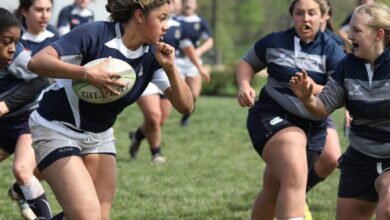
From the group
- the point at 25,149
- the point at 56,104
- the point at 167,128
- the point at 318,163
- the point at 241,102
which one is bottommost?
the point at 167,128

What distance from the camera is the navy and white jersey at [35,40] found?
6.24 meters

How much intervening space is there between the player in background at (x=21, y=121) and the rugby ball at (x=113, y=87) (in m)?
1.30

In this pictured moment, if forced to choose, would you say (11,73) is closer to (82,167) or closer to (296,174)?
(82,167)

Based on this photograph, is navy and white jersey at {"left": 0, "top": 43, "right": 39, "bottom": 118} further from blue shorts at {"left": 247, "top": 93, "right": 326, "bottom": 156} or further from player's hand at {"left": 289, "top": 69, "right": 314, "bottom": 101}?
player's hand at {"left": 289, "top": 69, "right": 314, "bottom": 101}

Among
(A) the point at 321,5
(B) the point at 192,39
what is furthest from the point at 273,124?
(B) the point at 192,39

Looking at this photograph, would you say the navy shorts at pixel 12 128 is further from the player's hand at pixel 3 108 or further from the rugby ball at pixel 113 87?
the rugby ball at pixel 113 87

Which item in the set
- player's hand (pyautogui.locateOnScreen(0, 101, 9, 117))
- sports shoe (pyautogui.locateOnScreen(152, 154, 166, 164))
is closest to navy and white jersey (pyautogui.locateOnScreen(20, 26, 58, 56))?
player's hand (pyautogui.locateOnScreen(0, 101, 9, 117))

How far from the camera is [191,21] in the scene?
550 inches

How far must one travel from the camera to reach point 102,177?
473cm

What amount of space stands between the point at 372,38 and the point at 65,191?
2006 mm

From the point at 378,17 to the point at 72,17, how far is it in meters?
8.26

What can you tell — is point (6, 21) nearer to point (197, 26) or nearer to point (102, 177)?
point (102, 177)

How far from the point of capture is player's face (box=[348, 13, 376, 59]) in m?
4.64

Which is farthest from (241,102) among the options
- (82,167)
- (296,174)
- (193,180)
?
(193,180)
